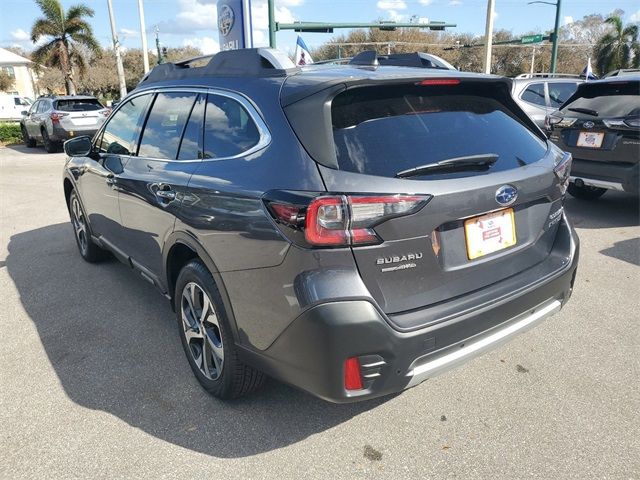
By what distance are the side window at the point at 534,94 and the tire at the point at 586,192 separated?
2.94m

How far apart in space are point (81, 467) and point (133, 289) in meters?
2.29

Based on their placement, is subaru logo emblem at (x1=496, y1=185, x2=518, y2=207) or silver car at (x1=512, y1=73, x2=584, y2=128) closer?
subaru logo emblem at (x1=496, y1=185, x2=518, y2=207)

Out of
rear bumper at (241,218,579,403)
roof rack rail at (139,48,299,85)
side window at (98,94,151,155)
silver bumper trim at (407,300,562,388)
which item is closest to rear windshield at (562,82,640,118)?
silver bumper trim at (407,300,562,388)

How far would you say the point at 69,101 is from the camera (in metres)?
16.3

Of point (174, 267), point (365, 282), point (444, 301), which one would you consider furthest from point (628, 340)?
point (174, 267)

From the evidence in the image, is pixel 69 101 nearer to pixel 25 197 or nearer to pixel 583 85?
pixel 25 197

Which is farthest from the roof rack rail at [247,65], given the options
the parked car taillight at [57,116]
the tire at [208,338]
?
the parked car taillight at [57,116]

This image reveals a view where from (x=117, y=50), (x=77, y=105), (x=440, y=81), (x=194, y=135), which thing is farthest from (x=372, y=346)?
(x=117, y=50)

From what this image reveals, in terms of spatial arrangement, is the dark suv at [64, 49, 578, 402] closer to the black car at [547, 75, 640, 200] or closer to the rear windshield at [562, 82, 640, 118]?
the black car at [547, 75, 640, 200]

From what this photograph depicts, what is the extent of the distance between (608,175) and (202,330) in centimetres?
520

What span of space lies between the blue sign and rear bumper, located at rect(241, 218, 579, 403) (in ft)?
27.3

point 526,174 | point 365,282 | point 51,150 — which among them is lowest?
point 51,150

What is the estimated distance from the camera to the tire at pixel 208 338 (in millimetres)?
2594

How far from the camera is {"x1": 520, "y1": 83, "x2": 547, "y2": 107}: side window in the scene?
31.7 feet
